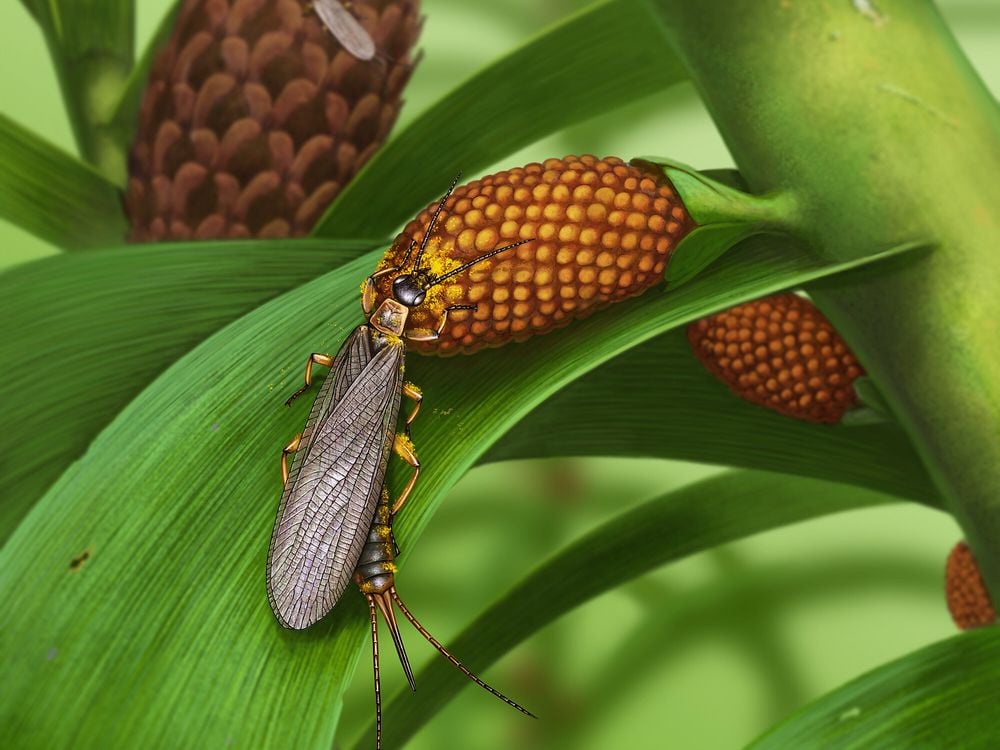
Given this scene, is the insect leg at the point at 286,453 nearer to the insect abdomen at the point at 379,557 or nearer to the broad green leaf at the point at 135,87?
the insect abdomen at the point at 379,557

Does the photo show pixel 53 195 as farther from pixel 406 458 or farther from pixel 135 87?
pixel 406 458

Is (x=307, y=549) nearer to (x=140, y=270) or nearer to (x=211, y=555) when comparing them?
(x=211, y=555)

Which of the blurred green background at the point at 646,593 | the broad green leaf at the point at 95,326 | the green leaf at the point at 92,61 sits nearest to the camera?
the broad green leaf at the point at 95,326

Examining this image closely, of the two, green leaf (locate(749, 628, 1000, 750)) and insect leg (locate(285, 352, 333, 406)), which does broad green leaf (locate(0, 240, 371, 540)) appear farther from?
green leaf (locate(749, 628, 1000, 750))

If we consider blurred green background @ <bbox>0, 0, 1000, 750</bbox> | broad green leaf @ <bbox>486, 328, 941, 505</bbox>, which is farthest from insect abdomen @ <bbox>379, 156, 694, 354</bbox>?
blurred green background @ <bbox>0, 0, 1000, 750</bbox>

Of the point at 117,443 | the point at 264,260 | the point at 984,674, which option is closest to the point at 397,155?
the point at 264,260

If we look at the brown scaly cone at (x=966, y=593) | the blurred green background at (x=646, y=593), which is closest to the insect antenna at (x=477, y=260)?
the brown scaly cone at (x=966, y=593)
